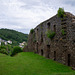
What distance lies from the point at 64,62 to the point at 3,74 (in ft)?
23.1

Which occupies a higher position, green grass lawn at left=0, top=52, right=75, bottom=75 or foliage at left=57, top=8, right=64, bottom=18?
foliage at left=57, top=8, right=64, bottom=18

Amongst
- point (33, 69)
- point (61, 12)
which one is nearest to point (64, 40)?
point (61, 12)

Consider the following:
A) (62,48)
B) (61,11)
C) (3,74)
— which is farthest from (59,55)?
(3,74)

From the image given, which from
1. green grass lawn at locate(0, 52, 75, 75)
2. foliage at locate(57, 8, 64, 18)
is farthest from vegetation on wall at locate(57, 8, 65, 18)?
green grass lawn at locate(0, 52, 75, 75)

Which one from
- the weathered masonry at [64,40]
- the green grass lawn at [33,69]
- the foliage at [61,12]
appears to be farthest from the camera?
the foliage at [61,12]

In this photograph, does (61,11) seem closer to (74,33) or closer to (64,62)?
(74,33)

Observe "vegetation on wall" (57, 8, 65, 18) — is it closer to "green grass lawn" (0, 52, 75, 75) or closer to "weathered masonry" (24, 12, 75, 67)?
"weathered masonry" (24, 12, 75, 67)

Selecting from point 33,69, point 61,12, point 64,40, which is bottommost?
point 33,69

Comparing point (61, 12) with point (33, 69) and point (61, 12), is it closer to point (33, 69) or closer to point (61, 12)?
point (61, 12)

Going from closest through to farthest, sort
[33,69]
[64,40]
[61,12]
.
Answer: [33,69] → [64,40] → [61,12]

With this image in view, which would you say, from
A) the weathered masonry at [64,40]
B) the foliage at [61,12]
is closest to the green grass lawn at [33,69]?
the weathered masonry at [64,40]

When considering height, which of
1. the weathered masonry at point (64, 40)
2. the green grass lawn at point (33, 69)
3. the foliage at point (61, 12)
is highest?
the foliage at point (61, 12)

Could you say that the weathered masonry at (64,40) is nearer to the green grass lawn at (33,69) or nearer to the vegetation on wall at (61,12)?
the vegetation on wall at (61,12)

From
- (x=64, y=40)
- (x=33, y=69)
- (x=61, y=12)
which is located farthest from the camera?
(x=61, y=12)
